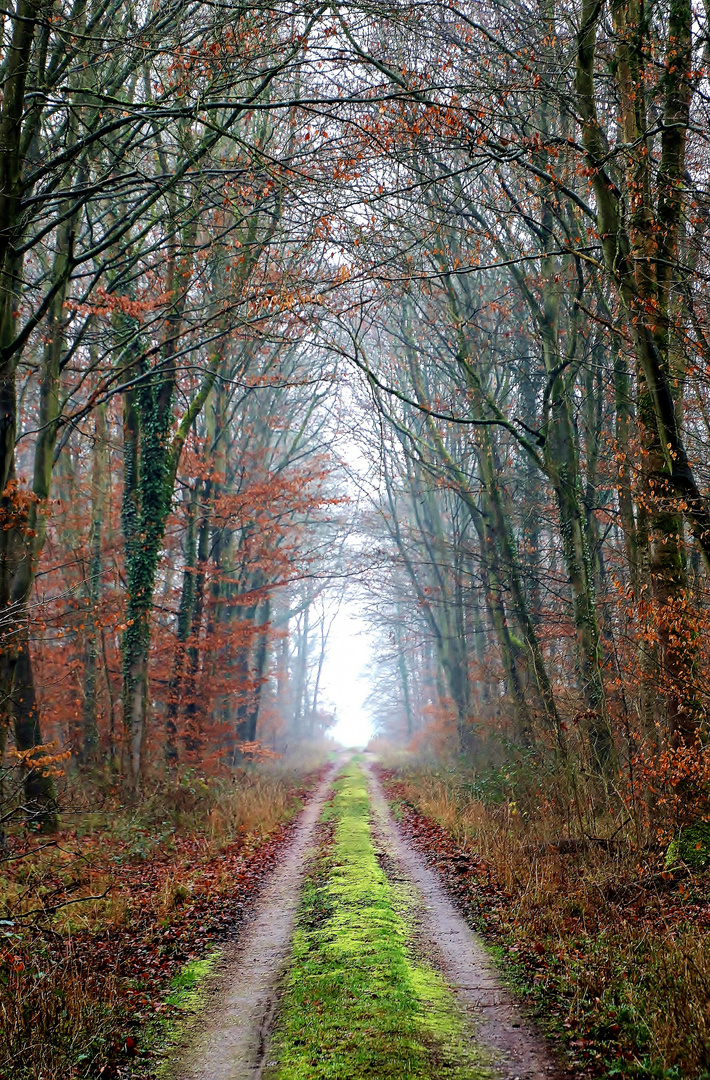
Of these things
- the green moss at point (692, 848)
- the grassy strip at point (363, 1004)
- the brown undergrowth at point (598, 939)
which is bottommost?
the grassy strip at point (363, 1004)

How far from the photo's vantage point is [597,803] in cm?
823

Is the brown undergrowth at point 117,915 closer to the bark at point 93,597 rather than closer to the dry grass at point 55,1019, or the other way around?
the dry grass at point 55,1019

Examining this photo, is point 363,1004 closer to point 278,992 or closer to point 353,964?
point 353,964

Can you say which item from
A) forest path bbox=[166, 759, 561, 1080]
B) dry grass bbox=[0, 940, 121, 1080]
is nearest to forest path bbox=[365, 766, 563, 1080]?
forest path bbox=[166, 759, 561, 1080]

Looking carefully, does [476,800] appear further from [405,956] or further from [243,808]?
[405,956]

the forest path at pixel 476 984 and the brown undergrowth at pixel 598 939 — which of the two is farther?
the forest path at pixel 476 984

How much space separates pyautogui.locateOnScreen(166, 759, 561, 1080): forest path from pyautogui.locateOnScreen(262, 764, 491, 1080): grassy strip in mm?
99

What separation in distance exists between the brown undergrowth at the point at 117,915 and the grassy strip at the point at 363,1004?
2.94ft

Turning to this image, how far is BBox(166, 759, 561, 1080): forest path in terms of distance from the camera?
4.06 metres

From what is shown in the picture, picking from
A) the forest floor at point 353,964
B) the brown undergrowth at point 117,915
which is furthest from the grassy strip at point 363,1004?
the brown undergrowth at point 117,915

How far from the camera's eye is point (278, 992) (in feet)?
16.9

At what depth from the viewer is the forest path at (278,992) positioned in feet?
13.3

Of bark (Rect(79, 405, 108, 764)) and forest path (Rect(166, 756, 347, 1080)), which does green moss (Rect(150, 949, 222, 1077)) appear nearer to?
forest path (Rect(166, 756, 347, 1080))

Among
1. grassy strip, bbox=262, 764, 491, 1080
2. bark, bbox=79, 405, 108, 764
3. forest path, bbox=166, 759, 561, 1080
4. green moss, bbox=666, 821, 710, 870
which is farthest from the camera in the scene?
bark, bbox=79, 405, 108, 764
